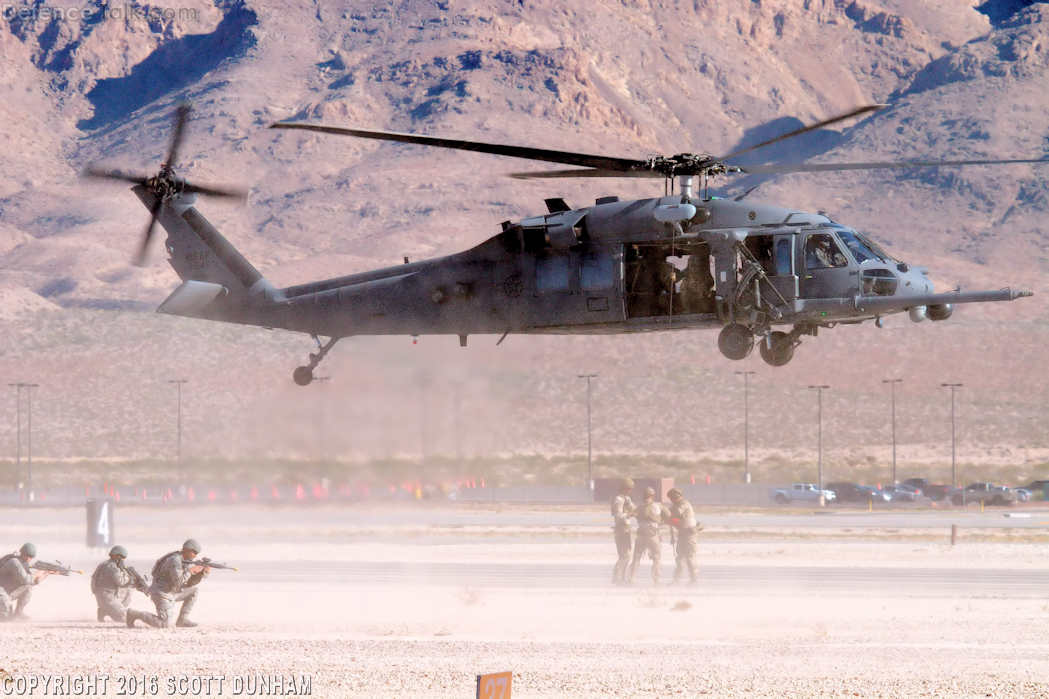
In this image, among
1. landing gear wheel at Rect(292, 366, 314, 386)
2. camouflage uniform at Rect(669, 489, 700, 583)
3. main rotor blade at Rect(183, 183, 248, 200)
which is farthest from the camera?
camouflage uniform at Rect(669, 489, 700, 583)

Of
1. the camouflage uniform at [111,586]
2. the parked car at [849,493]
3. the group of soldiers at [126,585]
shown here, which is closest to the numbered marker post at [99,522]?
the group of soldiers at [126,585]

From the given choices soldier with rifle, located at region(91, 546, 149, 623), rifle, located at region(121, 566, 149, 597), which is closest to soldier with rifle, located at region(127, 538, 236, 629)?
rifle, located at region(121, 566, 149, 597)

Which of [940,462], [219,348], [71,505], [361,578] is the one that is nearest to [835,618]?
[361,578]

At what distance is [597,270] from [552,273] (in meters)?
0.87

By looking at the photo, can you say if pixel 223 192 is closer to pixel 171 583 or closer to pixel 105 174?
pixel 105 174

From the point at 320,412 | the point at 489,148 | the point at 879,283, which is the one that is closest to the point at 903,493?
the point at 320,412

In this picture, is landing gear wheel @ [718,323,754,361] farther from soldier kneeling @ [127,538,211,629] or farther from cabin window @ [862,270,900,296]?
soldier kneeling @ [127,538,211,629]

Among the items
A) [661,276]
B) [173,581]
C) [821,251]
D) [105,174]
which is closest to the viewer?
[821,251]

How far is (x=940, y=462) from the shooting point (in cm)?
11494

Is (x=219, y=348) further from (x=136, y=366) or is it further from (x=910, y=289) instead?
(x=910, y=289)

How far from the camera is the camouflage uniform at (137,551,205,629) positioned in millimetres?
23797

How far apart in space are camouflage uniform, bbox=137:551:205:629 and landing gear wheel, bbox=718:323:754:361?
31.4ft

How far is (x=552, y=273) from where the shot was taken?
24766 millimetres

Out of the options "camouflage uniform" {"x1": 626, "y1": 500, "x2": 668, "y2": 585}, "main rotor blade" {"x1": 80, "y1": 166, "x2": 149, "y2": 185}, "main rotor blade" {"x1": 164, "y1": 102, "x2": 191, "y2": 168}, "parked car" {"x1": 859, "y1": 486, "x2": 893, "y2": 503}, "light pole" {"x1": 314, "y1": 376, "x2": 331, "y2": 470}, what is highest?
"main rotor blade" {"x1": 164, "y1": 102, "x2": 191, "y2": 168}
